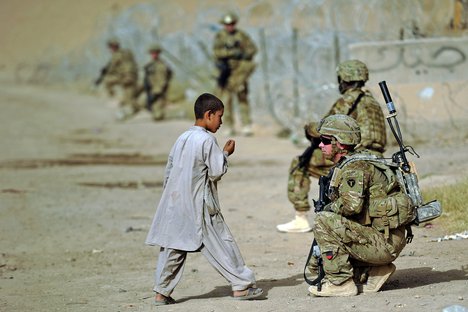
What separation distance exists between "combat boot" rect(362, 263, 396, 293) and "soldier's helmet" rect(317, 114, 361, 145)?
71 centimetres

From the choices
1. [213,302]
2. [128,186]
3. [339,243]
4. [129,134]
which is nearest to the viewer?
[339,243]

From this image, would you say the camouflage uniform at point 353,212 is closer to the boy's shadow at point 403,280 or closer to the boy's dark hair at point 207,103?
the boy's shadow at point 403,280

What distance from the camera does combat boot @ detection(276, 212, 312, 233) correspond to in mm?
7820

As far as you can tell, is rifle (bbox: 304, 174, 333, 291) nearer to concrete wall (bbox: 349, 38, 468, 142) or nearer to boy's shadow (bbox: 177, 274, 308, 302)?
boy's shadow (bbox: 177, 274, 308, 302)

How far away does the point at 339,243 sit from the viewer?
17.0ft

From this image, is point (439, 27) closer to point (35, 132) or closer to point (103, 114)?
point (35, 132)

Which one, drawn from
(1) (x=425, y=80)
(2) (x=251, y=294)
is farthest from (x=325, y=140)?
(1) (x=425, y=80)

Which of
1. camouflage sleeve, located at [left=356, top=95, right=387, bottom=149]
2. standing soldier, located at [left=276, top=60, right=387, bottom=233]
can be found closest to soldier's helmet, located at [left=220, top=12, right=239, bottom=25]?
→ standing soldier, located at [left=276, top=60, right=387, bottom=233]

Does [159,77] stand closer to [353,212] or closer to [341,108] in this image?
[341,108]

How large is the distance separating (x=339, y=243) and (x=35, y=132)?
13447mm

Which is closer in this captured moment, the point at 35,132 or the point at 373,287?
the point at 373,287

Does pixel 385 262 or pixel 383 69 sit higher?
pixel 383 69

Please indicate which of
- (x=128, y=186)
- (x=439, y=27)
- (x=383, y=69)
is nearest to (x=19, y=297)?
(x=128, y=186)

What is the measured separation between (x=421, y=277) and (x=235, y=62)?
9.14m
